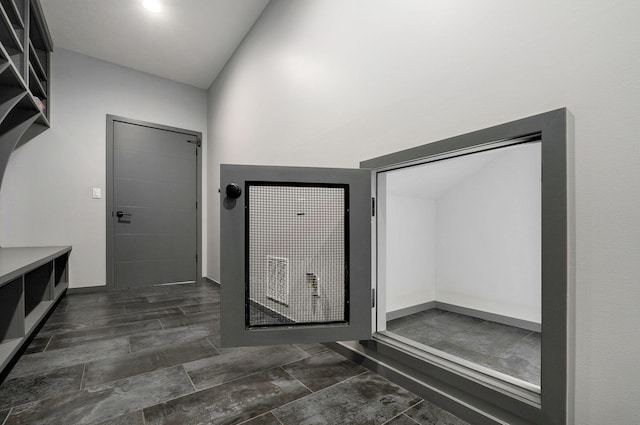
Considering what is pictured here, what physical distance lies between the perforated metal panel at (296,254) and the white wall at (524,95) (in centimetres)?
40

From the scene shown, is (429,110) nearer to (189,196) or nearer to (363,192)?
(363,192)

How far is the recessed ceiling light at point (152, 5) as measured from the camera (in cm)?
277

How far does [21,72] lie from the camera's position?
236cm

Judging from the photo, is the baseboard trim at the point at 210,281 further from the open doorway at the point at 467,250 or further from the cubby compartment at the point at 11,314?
the open doorway at the point at 467,250

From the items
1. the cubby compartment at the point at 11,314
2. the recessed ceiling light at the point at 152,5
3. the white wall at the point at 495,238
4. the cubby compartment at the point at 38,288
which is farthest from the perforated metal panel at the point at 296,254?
the recessed ceiling light at the point at 152,5

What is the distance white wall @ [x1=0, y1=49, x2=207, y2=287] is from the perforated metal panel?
303 cm

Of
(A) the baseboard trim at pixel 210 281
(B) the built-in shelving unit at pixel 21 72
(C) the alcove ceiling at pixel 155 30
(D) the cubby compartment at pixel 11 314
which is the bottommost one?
(A) the baseboard trim at pixel 210 281

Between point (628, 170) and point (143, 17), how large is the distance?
3781 mm

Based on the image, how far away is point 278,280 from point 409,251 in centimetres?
149

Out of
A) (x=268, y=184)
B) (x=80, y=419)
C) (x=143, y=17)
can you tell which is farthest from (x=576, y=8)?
(x=143, y=17)

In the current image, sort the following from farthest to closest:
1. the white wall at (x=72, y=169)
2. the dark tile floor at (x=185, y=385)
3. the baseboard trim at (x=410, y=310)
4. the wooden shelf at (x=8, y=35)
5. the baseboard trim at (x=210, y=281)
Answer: the baseboard trim at (x=210, y=281) → the white wall at (x=72, y=169) → the baseboard trim at (x=410, y=310) → the wooden shelf at (x=8, y=35) → the dark tile floor at (x=185, y=385)

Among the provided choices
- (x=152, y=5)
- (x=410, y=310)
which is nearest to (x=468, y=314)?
(x=410, y=310)

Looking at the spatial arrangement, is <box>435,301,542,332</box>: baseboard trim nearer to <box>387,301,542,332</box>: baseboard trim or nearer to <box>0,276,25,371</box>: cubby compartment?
<box>387,301,542,332</box>: baseboard trim

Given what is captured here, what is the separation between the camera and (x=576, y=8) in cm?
98
